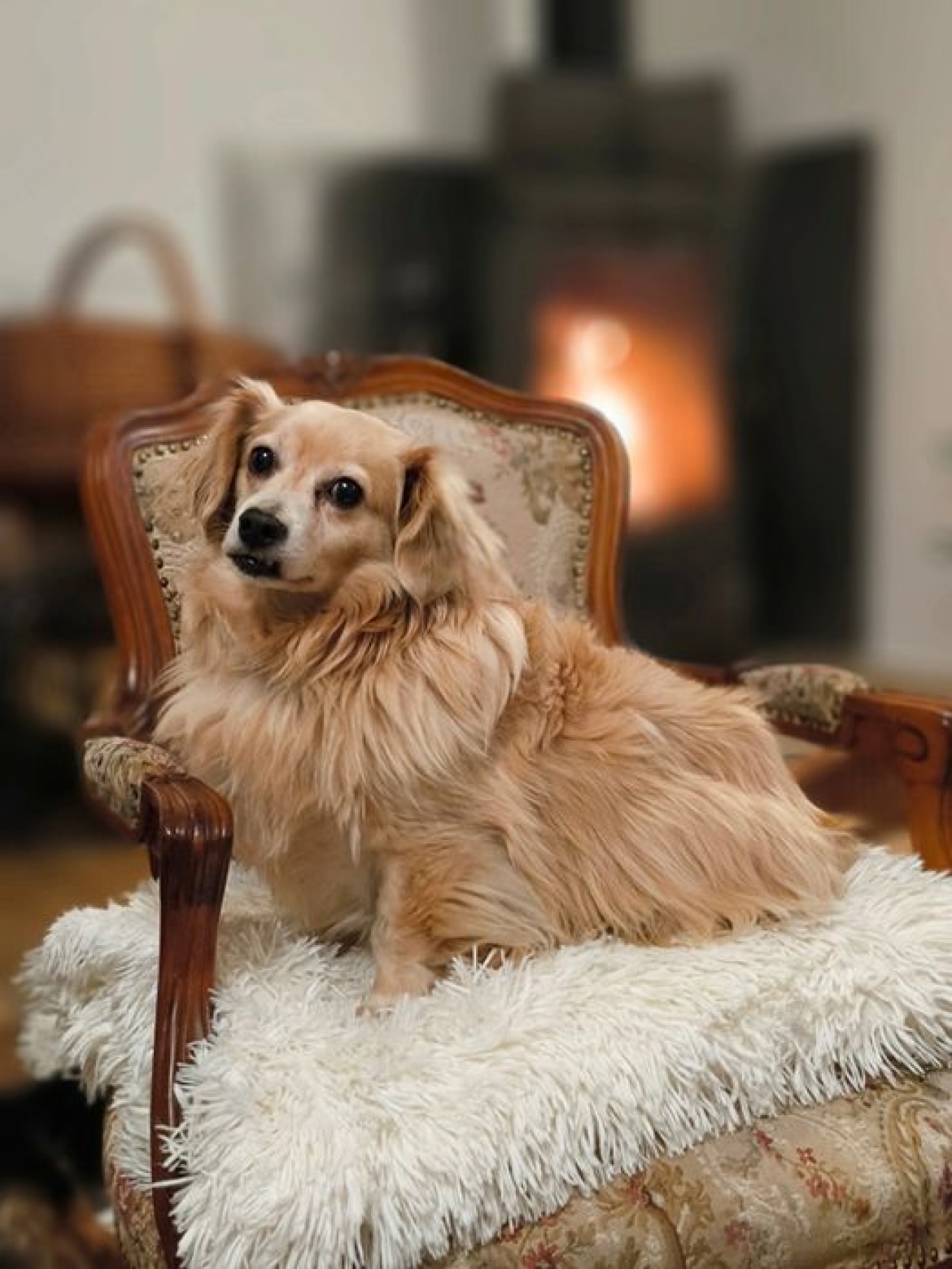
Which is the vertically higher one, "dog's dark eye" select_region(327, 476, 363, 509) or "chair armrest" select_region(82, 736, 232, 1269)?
"dog's dark eye" select_region(327, 476, 363, 509)

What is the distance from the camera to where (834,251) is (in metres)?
4.16

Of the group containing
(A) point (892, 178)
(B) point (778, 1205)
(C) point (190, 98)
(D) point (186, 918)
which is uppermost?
(C) point (190, 98)

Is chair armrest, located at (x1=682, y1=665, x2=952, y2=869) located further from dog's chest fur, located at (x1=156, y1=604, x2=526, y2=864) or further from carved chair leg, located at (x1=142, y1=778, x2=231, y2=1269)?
carved chair leg, located at (x1=142, y1=778, x2=231, y2=1269)

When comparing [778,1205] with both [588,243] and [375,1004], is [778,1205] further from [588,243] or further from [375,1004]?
[588,243]

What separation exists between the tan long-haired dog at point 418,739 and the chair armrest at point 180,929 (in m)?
0.10

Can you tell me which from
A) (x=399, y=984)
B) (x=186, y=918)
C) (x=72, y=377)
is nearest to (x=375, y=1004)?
(x=399, y=984)

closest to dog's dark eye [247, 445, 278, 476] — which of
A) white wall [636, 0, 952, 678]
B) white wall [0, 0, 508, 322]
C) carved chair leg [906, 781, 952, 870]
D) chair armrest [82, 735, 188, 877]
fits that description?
chair armrest [82, 735, 188, 877]

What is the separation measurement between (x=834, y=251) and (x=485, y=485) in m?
2.96

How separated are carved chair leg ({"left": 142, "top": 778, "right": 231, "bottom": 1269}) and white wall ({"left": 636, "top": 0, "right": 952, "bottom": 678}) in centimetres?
333

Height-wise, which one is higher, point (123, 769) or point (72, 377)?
point (72, 377)

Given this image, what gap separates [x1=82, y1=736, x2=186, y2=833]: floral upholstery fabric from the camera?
3.96 feet

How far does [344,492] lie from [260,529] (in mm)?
85

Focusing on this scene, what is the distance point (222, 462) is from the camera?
1242mm

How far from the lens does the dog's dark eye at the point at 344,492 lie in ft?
3.83
